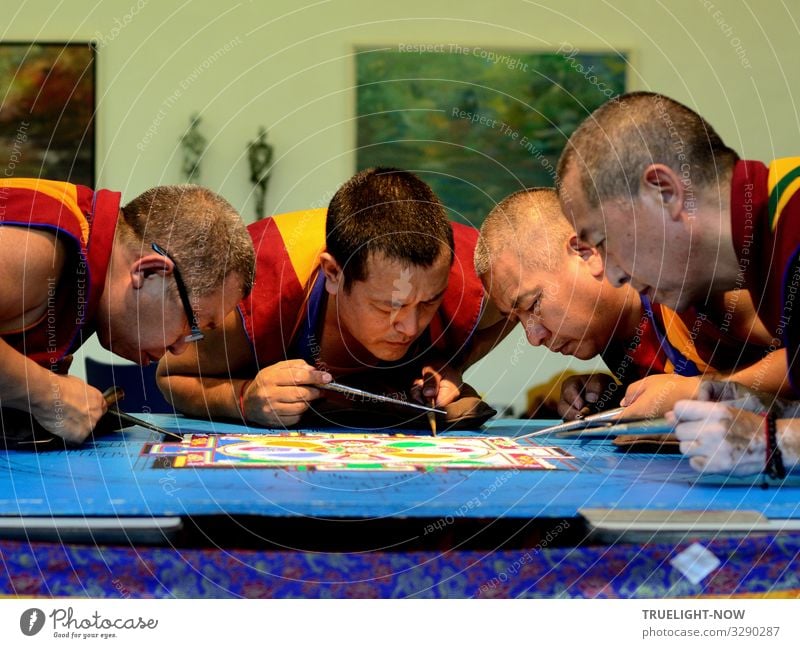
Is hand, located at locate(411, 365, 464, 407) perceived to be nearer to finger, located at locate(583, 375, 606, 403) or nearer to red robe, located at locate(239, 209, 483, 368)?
red robe, located at locate(239, 209, 483, 368)

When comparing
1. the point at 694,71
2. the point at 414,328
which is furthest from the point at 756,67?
the point at 414,328

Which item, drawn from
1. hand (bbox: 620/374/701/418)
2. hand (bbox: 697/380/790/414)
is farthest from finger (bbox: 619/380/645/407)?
hand (bbox: 697/380/790/414)

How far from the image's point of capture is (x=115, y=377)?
3.79 meters

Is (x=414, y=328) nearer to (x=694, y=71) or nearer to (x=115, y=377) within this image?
(x=115, y=377)

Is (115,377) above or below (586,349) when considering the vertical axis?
below

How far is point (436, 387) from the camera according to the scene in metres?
2.29

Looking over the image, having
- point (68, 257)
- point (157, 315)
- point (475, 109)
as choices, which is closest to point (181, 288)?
point (157, 315)

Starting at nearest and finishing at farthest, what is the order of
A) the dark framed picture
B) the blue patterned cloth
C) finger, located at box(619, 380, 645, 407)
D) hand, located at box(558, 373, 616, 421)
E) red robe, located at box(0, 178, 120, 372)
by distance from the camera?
the blue patterned cloth → red robe, located at box(0, 178, 120, 372) → finger, located at box(619, 380, 645, 407) → hand, located at box(558, 373, 616, 421) → the dark framed picture

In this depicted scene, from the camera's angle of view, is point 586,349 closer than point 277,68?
Yes

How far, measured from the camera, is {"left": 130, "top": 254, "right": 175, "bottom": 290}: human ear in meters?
1.89

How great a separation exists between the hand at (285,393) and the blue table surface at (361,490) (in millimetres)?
471

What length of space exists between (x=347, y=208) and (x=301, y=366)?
377 mm

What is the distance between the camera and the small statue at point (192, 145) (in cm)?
509

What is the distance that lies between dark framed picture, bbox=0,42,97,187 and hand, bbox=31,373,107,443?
11.7 ft
